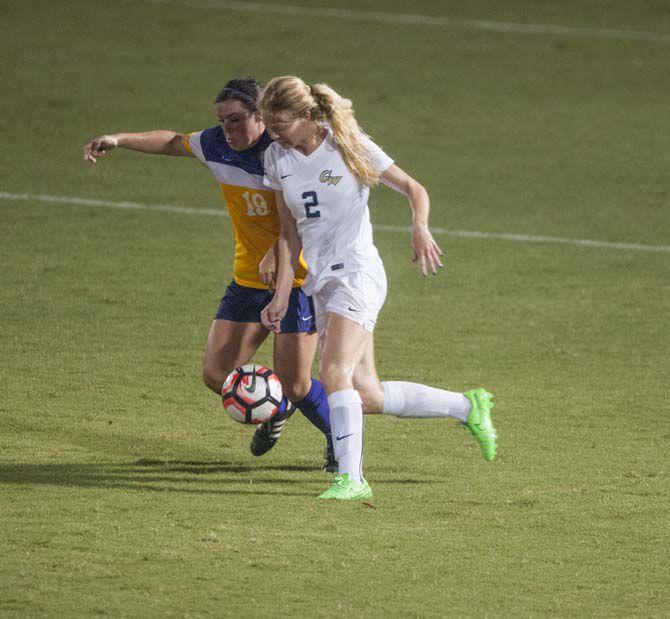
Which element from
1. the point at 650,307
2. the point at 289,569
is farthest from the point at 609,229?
the point at 289,569

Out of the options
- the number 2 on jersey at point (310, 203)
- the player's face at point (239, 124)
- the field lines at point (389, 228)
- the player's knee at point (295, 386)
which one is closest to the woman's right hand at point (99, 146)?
the player's face at point (239, 124)

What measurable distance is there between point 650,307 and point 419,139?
19.3 feet

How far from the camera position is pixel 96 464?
686 cm

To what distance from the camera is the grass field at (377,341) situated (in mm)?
5441

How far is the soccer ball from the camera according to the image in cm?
659

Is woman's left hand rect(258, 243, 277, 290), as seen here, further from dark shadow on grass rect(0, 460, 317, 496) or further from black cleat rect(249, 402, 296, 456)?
dark shadow on grass rect(0, 460, 317, 496)

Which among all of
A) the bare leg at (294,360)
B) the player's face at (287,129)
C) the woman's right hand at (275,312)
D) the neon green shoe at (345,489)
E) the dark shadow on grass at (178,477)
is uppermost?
the player's face at (287,129)

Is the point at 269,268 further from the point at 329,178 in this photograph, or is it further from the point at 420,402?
the point at 420,402

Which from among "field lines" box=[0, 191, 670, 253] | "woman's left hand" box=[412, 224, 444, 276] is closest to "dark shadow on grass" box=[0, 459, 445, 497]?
A: "woman's left hand" box=[412, 224, 444, 276]

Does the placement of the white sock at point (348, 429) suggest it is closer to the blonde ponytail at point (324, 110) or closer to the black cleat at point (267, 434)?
the black cleat at point (267, 434)

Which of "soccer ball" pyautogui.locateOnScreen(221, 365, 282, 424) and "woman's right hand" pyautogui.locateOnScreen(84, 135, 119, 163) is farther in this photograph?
"woman's right hand" pyautogui.locateOnScreen(84, 135, 119, 163)

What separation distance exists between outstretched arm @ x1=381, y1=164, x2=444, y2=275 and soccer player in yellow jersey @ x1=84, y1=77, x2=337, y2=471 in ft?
2.25

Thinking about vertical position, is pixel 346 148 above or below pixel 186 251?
above

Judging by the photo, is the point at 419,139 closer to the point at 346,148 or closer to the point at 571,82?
the point at 571,82
